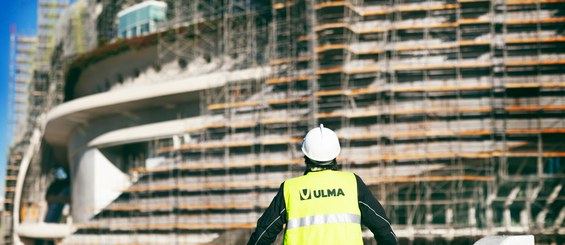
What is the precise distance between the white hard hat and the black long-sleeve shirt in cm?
23

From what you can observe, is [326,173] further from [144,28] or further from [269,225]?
[144,28]

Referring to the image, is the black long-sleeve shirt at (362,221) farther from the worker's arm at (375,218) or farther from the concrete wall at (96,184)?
the concrete wall at (96,184)

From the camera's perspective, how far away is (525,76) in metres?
22.3

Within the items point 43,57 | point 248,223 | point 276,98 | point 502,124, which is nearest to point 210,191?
point 248,223

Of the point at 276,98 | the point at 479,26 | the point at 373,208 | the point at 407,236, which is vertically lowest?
the point at 407,236

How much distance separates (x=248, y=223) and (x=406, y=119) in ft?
20.5

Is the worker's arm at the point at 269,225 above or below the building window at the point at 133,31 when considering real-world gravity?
below

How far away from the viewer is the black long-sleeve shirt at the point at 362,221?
3.50 metres

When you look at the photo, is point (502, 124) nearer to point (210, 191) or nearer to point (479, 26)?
point (479, 26)

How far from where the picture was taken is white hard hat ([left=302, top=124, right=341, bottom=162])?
359 cm

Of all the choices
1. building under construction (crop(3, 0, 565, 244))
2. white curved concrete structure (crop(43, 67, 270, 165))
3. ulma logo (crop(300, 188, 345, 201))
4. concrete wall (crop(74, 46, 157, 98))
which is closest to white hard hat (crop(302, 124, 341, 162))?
ulma logo (crop(300, 188, 345, 201))

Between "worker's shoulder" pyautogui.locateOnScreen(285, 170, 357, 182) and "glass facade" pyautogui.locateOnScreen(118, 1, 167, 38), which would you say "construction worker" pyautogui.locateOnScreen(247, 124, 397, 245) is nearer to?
"worker's shoulder" pyautogui.locateOnScreen(285, 170, 357, 182)

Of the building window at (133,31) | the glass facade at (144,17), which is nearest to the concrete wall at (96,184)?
the building window at (133,31)

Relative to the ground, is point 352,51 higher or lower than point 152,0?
lower
